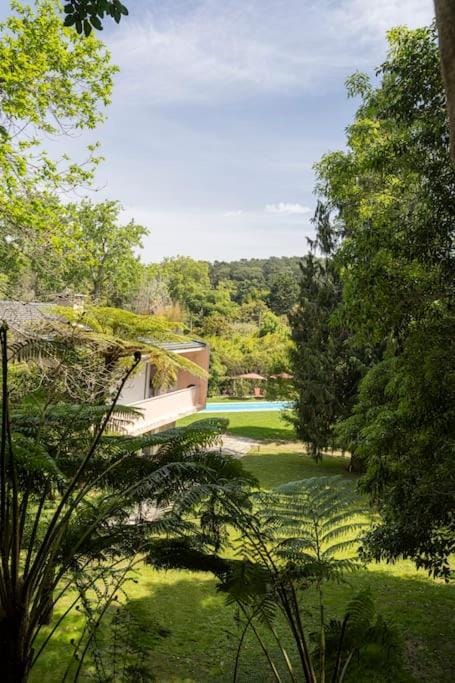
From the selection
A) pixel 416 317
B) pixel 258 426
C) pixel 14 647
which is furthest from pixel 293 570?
pixel 258 426

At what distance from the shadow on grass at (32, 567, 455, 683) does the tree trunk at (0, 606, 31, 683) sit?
0.97 meters

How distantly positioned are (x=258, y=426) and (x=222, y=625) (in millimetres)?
16499

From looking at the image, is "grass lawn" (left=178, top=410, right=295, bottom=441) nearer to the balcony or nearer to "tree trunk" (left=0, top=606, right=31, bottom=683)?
the balcony

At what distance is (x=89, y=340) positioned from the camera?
324 inches

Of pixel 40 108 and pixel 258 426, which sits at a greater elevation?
pixel 40 108

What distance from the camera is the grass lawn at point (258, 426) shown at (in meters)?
20.6

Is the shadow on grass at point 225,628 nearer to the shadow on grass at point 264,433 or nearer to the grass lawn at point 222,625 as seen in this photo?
the grass lawn at point 222,625

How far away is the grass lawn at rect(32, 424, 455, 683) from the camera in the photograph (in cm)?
475

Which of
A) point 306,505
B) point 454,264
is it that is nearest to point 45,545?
point 306,505

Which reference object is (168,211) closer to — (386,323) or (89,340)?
(89,340)

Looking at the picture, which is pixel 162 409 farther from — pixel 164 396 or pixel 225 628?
pixel 225 628

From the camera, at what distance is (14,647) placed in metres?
2.30

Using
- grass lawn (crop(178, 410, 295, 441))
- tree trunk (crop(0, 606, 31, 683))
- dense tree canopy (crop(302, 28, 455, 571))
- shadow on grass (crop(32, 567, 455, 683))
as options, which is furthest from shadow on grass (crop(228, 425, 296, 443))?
tree trunk (crop(0, 606, 31, 683))

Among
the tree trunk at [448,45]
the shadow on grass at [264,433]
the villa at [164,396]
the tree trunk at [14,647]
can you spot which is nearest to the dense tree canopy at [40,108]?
the villa at [164,396]
